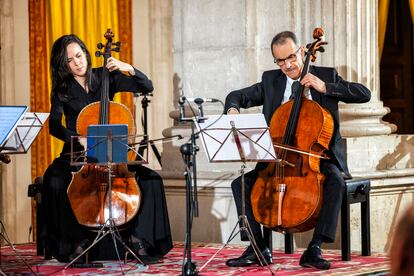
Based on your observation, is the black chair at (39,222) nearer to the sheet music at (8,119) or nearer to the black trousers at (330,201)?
the sheet music at (8,119)

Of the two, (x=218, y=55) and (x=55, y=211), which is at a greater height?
(x=218, y=55)

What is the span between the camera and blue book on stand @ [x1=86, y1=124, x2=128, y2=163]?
3.68 meters

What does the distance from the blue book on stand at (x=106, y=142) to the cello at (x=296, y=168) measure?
2.28 feet

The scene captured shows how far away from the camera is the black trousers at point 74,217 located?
426cm

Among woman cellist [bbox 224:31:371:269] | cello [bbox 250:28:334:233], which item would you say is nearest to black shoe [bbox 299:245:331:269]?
woman cellist [bbox 224:31:371:269]

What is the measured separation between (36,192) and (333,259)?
172cm

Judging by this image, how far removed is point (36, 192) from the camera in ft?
15.2

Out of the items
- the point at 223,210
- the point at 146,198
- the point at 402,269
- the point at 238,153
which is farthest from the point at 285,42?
the point at 402,269

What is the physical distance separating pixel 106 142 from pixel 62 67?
83 centimetres

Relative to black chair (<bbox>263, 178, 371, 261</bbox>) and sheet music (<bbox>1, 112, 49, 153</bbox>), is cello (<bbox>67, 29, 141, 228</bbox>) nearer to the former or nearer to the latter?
sheet music (<bbox>1, 112, 49, 153</bbox>)

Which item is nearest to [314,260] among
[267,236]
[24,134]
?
[267,236]

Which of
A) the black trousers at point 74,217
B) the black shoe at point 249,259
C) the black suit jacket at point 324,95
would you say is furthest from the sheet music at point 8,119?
the black shoe at point 249,259

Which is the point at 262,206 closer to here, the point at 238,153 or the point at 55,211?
the point at 238,153

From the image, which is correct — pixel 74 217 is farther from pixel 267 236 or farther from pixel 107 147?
pixel 267 236
